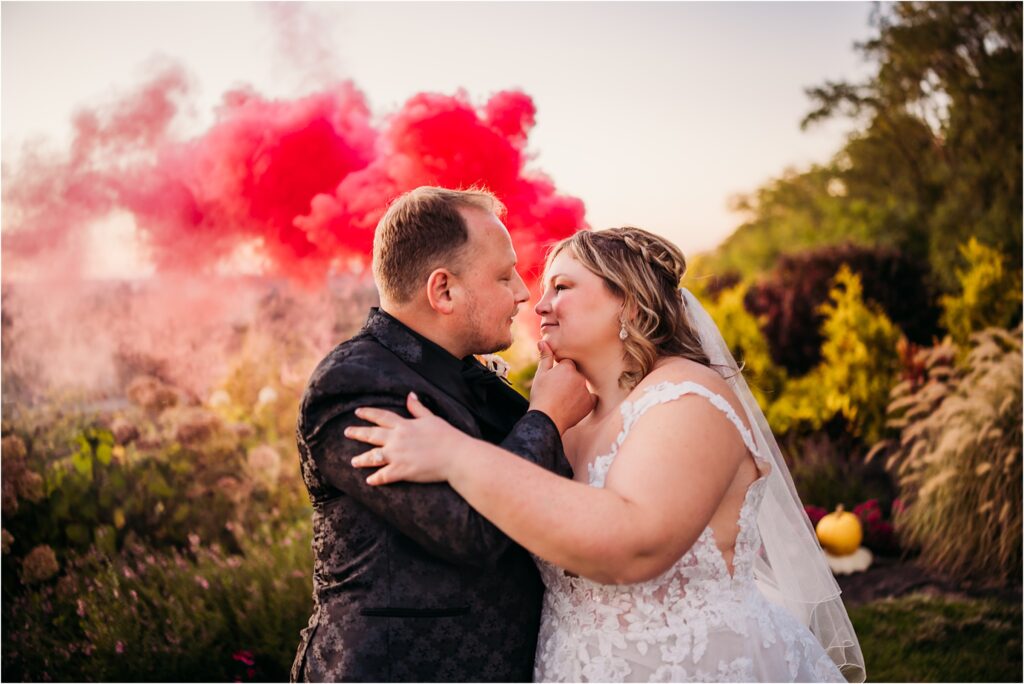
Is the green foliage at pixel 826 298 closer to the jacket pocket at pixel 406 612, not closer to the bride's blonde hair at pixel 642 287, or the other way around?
the bride's blonde hair at pixel 642 287

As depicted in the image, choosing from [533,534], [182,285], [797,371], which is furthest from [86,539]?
[797,371]

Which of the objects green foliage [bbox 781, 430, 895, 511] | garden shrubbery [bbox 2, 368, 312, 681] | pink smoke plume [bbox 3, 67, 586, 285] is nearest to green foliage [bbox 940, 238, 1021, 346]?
green foliage [bbox 781, 430, 895, 511]

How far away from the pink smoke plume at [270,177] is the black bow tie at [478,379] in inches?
66.7

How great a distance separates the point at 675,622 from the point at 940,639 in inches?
149

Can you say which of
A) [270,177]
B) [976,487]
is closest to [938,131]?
[976,487]

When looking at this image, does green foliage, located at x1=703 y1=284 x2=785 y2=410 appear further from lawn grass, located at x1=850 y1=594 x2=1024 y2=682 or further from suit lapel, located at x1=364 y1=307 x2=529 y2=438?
suit lapel, located at x1=364 y1=307 x2=529 y2=438

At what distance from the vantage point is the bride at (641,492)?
7.14 ft

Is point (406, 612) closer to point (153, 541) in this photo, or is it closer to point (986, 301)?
point (153, 541)

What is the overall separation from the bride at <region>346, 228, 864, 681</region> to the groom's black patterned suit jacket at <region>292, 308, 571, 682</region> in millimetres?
87

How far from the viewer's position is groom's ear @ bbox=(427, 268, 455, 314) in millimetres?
2568

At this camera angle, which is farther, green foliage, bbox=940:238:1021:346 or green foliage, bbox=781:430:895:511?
green foliage, bbox=940:238:1021:346

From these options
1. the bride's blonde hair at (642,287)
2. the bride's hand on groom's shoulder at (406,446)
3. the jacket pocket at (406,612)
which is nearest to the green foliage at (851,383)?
the bride's blonde hair at (642,287)

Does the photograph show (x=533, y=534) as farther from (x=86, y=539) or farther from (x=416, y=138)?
(x=86, y=539)

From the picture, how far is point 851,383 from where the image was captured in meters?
10.1
